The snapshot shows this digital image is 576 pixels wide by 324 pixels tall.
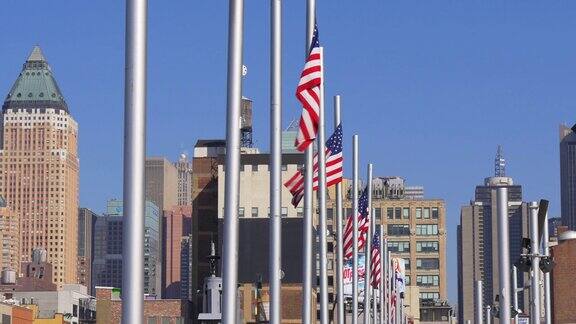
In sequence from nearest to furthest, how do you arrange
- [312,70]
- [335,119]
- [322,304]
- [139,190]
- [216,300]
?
[139,190]
[312,70]
[322,304]
[335,119]
[216,300]

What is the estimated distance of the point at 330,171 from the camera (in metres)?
48.3

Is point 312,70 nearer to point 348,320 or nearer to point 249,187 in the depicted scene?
point 249,187

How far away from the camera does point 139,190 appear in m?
23.3

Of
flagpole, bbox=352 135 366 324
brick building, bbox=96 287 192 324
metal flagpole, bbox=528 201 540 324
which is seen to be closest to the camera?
metal flagpole, bbox=528 201 540 324

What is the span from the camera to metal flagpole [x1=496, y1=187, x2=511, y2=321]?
4028 centimetres

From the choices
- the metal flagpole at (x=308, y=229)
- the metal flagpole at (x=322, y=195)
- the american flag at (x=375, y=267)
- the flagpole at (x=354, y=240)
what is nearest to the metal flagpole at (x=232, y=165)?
the metal flagpole at (x=308, y=229)

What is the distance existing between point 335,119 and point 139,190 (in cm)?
3154

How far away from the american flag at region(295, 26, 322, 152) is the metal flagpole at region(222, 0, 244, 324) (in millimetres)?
6568

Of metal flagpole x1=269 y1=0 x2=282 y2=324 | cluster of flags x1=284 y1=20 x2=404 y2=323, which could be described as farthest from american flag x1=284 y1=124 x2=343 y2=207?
metal flagpole x1=269 y1=0 x2=282 y2=324

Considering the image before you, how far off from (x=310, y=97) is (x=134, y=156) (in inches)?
605

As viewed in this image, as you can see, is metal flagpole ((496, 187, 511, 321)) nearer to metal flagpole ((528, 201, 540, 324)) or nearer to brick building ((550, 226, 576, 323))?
metal flagpole ((528, 201, 540, 324))

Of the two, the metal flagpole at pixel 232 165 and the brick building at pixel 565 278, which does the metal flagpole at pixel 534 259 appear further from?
the brick building at pixel 565 278

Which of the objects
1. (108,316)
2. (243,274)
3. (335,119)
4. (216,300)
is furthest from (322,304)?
(108,316)

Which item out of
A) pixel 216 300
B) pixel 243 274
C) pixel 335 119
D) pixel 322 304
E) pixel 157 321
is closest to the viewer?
pixel 322 304
